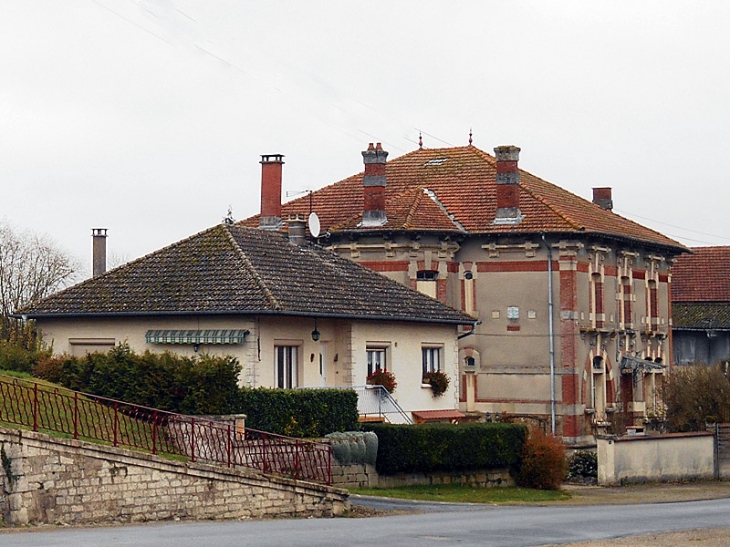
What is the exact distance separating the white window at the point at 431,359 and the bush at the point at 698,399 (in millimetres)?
11409

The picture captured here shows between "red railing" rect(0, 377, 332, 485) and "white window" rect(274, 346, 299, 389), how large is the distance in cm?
492

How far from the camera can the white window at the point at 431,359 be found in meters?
38.7

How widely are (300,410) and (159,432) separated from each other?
4530 millimetres

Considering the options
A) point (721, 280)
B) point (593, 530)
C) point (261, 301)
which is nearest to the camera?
point (593, 530)

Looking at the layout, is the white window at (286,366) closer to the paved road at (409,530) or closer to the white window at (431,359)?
the white window at (431,359)

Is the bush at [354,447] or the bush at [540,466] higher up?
the bush at [354,447]

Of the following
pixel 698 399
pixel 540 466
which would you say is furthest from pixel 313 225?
pixel 698 399

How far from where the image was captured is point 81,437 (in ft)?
79.6

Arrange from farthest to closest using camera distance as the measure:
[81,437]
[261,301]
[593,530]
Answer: [261,301] → [81,437] → [593,530]

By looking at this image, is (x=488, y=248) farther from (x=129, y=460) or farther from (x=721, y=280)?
(x=129, y=460)

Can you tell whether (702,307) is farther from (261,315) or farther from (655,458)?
(261,315)

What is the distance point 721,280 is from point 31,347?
3627cm

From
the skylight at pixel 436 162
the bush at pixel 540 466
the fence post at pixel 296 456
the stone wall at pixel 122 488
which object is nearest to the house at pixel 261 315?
the bush at pixel 540 466

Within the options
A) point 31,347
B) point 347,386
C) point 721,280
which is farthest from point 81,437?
point 721,280
